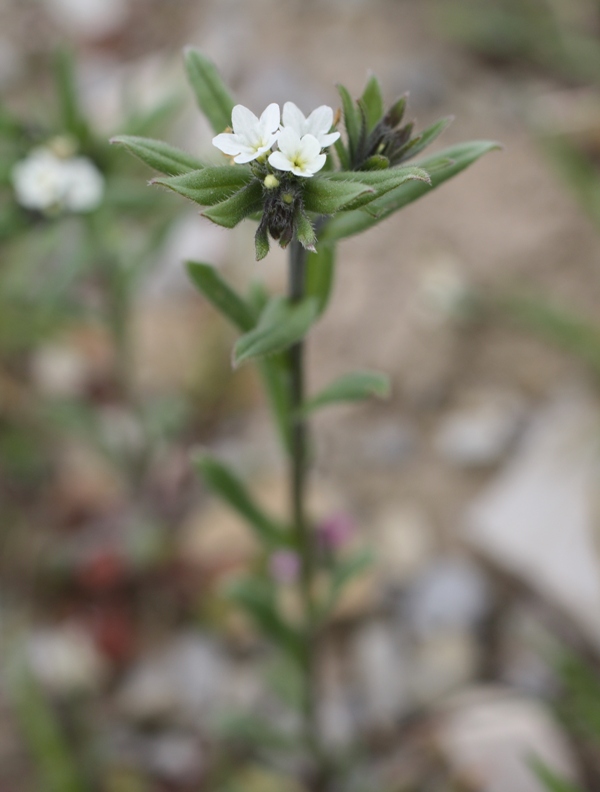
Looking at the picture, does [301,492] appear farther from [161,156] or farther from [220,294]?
[161,156]

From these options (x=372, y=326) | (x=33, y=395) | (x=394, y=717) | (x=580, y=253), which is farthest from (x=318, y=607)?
(x=580, y=253)

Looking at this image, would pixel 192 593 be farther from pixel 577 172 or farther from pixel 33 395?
pixel 577 172

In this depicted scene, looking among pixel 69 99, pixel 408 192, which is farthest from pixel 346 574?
pixel 69 99

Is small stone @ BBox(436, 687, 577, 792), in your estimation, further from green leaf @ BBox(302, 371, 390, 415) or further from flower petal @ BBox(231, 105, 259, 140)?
flower petal @ BBox(231, 105, 259, 140)

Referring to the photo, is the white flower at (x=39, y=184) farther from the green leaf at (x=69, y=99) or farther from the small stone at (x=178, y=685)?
the small stone at (x=178, y=685)

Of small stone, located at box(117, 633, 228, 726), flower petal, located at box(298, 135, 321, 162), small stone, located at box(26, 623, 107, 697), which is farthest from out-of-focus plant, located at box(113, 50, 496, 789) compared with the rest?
small stone, located at box(26, 623, 107, 697)

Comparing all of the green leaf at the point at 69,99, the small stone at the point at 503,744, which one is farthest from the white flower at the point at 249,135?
the small stone at the point at 503,744
